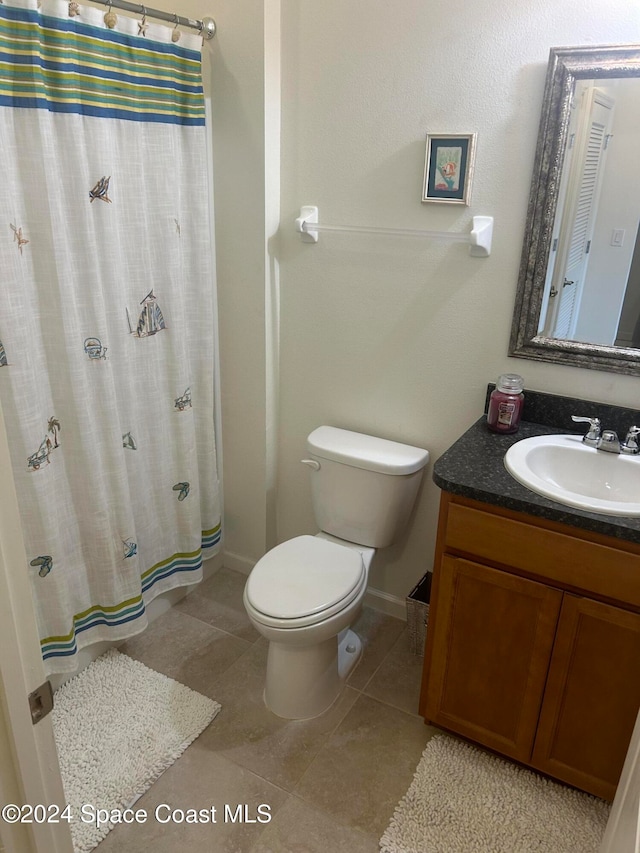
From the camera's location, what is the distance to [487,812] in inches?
67.9

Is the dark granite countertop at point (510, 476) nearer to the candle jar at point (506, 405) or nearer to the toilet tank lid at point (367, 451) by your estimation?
the candle jar at point (506, 405)

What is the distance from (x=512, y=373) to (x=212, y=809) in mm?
1506

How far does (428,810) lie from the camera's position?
5.68ft

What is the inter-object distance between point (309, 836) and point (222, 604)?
0.99 m

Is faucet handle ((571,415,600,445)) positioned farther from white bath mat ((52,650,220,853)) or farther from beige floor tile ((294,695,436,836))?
white bath mat ((52,650,220,853))

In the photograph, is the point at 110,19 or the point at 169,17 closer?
the point at 110,19

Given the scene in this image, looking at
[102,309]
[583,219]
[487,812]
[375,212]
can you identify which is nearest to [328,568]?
[487,812]

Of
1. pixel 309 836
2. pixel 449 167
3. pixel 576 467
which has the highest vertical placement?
pixel 449 167

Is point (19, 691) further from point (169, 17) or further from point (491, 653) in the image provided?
point (169, 17)

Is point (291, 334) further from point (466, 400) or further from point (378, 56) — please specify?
point (378, 56)

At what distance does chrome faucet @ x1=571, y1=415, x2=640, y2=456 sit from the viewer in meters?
1.72

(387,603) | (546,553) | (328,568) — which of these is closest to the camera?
(546,553)

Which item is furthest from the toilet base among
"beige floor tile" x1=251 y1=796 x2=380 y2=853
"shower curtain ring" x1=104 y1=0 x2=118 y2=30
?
"shower curtain ring" x1=104 y1=0 x2=118 y2=30

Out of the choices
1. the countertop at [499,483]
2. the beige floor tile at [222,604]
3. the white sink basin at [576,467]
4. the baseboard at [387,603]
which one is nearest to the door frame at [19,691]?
the countertop at [499,483]
